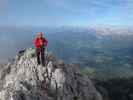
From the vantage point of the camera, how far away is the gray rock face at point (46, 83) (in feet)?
171

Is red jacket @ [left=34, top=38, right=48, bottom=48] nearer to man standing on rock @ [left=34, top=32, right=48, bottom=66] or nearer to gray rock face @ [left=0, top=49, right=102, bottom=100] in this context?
man standing on rock @ [left=34, top=32, right=48, bottom=66]

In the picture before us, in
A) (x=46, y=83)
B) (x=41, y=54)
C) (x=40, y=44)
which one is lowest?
(x=46, y=83)

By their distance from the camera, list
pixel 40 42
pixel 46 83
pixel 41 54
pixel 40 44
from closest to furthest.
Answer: pixel 40 42 → pixel 40 44 → pixel 41 54 → pixel 46 83

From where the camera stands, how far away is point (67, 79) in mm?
70438

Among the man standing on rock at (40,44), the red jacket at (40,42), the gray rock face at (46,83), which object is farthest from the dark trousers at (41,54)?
the red jacket at (40,42)

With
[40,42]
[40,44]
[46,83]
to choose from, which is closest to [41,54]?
[40,44]

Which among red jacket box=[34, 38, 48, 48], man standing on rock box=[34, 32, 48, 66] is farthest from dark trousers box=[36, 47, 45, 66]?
red jacket box=[34, 38, 48, 48]

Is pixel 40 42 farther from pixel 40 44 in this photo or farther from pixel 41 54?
pixel 41 54

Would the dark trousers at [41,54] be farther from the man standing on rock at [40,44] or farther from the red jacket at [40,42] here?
the red jacket at [40,42]

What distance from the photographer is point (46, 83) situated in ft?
211

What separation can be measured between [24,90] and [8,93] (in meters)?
4.61

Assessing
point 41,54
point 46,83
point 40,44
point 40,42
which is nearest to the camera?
point 40,42

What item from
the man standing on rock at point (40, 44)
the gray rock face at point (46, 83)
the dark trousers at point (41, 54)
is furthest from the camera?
the dark trousers at point (41, 54)

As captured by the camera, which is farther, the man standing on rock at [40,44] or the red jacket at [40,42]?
the red jacket at [40,42]
